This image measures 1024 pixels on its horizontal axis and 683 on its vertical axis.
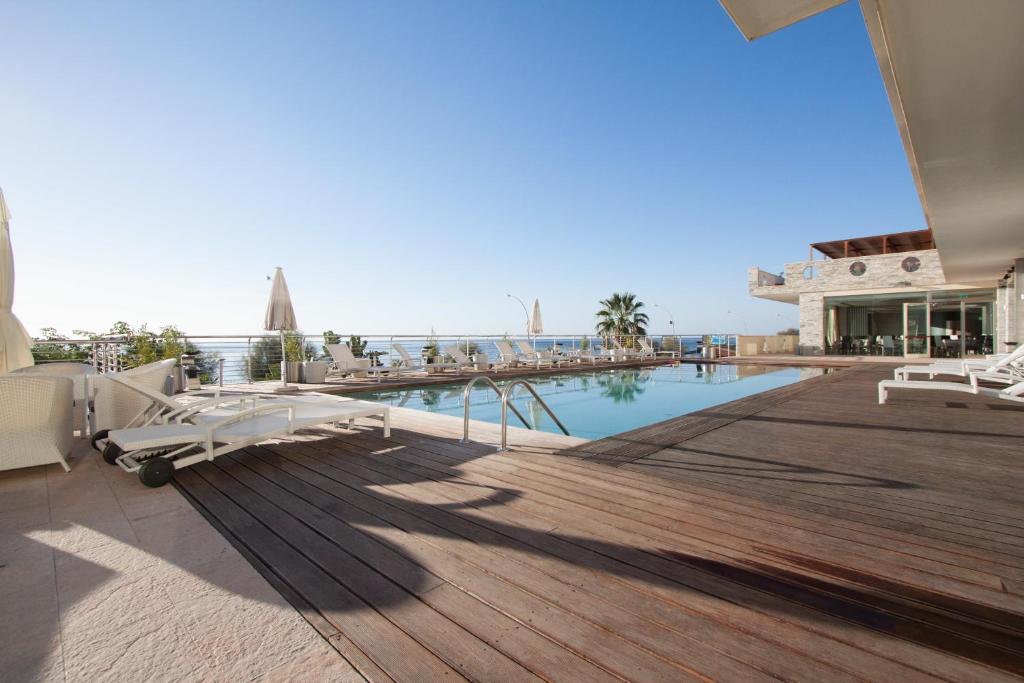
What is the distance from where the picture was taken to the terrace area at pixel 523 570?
1.15 metres

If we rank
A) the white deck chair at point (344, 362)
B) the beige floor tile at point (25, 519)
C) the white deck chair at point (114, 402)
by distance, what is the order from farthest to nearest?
the white deck chair at point (344, 362)
the white deck chair at point (114, 402)
the beige floor tile at point (25, 519)

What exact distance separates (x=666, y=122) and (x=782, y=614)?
46.6 ft

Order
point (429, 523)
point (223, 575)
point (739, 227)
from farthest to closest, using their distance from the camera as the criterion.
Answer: point (739, 227) → point (429, 523) → point (223, 575)

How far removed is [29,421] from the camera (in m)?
2.85

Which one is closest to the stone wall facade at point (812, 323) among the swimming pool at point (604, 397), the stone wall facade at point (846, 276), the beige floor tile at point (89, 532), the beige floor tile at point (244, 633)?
the stone wall facade at point (846, 276)

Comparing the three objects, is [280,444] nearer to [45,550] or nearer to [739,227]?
[45,550]

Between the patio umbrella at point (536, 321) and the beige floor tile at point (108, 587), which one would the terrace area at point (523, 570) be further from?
the patio umbrella at point (536, 321)

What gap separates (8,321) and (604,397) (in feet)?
24.7

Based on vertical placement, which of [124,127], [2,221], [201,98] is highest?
[201,98]

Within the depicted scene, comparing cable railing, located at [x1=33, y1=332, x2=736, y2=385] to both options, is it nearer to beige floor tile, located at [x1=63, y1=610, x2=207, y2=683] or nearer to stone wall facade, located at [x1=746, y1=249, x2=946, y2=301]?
beige floor tile, located at [x1=63, y1=610, x2=207, y2=683]

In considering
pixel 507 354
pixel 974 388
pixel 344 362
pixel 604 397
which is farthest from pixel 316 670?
pixel 507 354

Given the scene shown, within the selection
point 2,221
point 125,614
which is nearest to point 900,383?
point 125,614

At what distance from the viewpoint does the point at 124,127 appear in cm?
725

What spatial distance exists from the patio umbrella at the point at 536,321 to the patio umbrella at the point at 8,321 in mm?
12132
